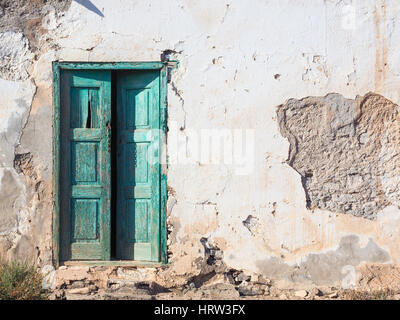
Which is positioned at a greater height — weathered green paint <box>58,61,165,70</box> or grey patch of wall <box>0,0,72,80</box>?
grey patch of wall <box>0,0,72,80</box>

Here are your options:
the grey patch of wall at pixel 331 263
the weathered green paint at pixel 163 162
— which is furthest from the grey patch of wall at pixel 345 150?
the weathered green paint at pixel 163 162

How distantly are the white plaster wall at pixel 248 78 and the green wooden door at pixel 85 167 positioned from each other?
198 mm

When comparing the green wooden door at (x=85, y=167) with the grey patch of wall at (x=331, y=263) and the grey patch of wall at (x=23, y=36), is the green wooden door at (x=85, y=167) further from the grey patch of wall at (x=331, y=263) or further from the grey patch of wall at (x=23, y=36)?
the grey patch of wall at (x=331, y=263)

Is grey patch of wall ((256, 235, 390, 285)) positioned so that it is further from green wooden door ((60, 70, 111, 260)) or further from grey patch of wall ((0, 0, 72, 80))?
grey patch of wall ((0, 0, 72, 80))

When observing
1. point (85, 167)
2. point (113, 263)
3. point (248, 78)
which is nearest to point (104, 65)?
point (85, 167)

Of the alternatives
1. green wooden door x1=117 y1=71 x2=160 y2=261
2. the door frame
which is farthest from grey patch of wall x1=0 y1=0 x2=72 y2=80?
green wooden door x1=117 y1=71 x2=160 y2=261

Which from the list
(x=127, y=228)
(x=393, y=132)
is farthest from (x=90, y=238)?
(x=393, y=132)

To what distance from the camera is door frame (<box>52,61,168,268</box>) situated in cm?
599

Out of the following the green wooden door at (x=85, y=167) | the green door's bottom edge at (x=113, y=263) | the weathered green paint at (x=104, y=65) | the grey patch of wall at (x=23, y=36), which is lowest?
the green door's bottom edge at (x=113, y=263)

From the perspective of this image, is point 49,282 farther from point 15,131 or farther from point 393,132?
point 393,132

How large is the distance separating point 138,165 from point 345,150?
1.85 meters

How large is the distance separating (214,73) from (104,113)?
1047mm

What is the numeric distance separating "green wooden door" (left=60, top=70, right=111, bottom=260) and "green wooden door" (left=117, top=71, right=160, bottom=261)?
0.14 meters

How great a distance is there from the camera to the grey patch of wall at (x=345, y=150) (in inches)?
234
